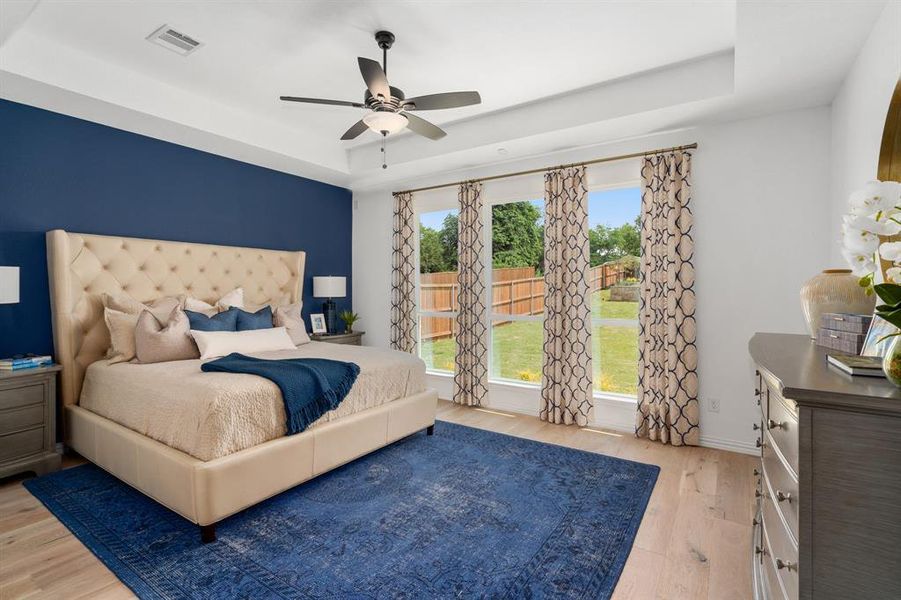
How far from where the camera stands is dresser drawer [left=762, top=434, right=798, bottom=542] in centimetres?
107

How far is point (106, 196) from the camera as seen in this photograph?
138 inches

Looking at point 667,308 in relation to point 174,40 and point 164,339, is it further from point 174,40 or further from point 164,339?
point 174,40

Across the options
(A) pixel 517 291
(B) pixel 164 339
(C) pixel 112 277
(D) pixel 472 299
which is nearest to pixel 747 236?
(A) pixel 517 291

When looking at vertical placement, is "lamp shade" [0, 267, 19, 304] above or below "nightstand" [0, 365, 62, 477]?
above

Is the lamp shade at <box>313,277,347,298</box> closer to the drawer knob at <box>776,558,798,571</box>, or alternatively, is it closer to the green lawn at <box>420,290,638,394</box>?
the green lawn at <box>420,290,638,394</box>

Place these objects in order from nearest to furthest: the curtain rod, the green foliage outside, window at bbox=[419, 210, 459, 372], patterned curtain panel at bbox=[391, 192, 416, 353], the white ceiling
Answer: the white ceiling < the curtain rod < the green foliage outside < window at bbox=[419, 210, 459, 372] < patterned curtain panel at bbox=[391, 192, 416, 353]

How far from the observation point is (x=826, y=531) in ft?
3.10

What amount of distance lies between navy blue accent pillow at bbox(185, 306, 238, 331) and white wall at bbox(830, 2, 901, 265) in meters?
4.26

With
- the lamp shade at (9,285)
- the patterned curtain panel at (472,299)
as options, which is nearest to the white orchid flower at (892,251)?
the patterned curtain panel at (472,299)

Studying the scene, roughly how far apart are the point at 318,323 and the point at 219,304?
131 centimetres

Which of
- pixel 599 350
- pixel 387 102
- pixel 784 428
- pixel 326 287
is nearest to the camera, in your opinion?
pixel 784 428

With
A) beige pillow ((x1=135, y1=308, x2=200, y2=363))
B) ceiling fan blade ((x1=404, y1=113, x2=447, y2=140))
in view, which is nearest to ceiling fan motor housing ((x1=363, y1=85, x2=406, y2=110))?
ceiling fan blade ((x1=404, y1=113, x2=447, y2=140))

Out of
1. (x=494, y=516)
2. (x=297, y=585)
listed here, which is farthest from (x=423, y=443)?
(x=297, y=585)

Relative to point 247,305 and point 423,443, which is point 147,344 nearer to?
point 247,305
